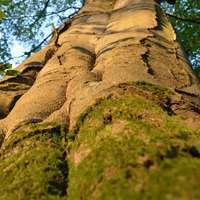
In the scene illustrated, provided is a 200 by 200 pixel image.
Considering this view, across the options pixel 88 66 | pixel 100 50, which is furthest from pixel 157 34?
pixel 88 66

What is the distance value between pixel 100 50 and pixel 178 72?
0.75 metres

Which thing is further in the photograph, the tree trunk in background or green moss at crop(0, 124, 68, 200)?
green moss at crop(0, 124, 68, 200)

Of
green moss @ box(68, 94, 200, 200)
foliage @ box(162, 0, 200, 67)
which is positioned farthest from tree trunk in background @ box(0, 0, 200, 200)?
foliage @ box(162, 0, 200, 67)

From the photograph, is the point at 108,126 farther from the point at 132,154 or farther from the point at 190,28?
the point at 190,28

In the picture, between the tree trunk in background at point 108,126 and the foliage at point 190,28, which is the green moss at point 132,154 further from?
the foliage at point 190,28

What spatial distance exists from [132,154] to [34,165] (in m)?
0.44

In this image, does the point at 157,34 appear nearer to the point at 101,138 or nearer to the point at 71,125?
the point at 71,125

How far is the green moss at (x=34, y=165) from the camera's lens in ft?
4.61

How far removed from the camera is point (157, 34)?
3.44m

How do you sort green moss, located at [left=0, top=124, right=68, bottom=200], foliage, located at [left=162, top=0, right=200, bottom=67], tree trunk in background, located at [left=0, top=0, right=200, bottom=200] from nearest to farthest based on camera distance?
tree trunk in background, located at [left=0, top=0, right=200, bottom=200]
green moss, located at [left=0, top=124, right=68, bottom=200]
foliage, located at [left=162, top=0, right=200, bottom=67]

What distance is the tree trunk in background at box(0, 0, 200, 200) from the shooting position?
118 centimetres

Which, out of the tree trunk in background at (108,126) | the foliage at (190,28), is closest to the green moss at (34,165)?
the tree trunk in background at (108,126)

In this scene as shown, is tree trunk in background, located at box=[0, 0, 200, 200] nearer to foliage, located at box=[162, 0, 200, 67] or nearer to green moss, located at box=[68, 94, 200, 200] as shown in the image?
green moss, located at box=[68, 94, 200, 200]

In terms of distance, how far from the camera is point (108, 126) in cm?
165
